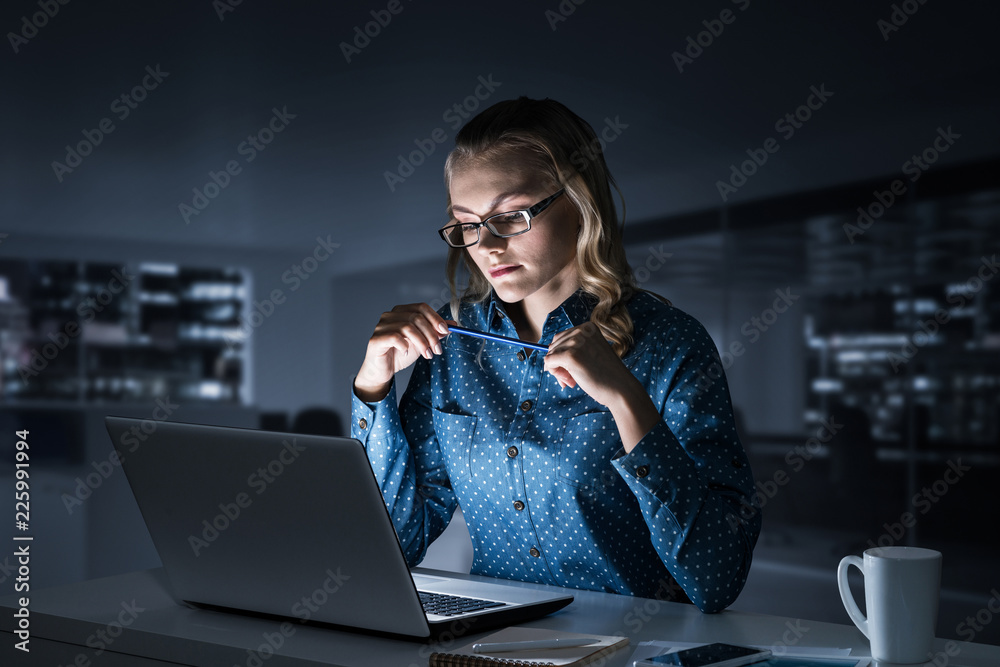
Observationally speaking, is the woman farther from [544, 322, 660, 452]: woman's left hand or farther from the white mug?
the white mug

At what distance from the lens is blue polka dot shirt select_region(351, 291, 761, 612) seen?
4.09 ft

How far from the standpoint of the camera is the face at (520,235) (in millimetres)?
1534

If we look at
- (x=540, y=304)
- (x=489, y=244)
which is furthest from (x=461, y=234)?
(x=540, y=304)

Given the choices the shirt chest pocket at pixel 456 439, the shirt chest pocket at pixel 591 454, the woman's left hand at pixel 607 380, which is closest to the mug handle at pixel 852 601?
the woman's left hand at pixel 607 380

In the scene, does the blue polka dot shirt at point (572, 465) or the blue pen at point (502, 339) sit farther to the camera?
the blue pen at point (502, 339)

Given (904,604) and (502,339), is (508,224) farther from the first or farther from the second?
(904,604)

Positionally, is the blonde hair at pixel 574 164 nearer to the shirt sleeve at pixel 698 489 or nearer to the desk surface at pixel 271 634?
the shirt sleeve at pixel 698 489

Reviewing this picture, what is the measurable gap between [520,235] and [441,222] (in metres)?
4.60

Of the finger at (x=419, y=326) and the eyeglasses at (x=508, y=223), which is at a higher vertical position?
the eyeglasses at (x=508, y=223)

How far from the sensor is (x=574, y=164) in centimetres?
159

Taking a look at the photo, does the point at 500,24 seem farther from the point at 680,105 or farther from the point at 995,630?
the point at 995,630

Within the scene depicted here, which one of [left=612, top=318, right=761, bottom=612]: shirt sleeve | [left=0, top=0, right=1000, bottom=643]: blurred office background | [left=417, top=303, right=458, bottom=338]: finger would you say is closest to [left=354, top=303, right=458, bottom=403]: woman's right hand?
[left=417, top=303, right=458, bottom=338]: finger

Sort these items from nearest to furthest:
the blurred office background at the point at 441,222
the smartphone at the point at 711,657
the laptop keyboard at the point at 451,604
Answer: the smartphone at the point at 711,657, the laptop keyboard at the point at 451,604, the blurred office background at the point at 441,222

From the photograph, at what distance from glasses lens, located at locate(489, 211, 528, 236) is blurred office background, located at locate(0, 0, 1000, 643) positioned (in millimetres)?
2313
